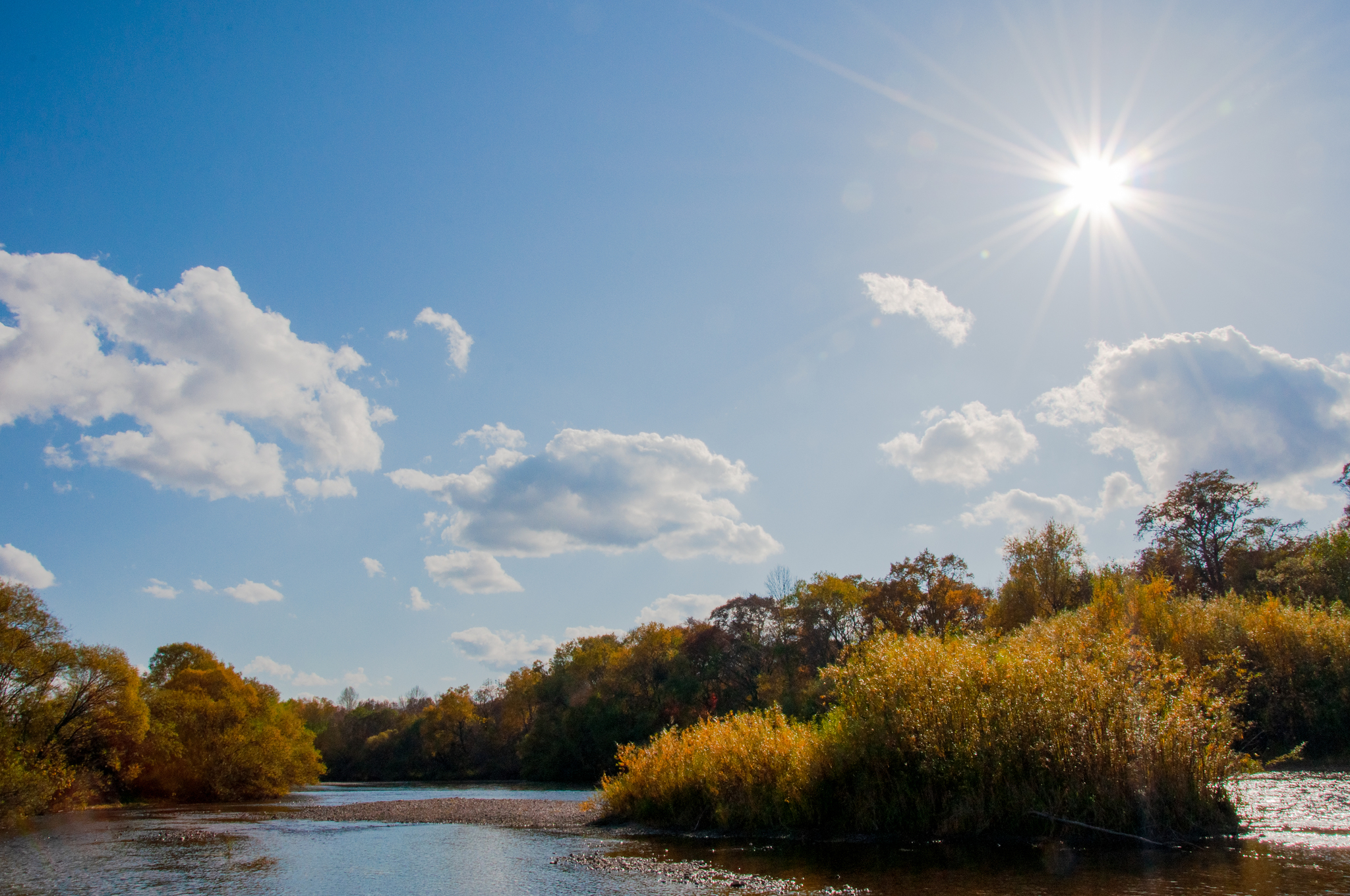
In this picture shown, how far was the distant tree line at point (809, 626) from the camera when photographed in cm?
5341

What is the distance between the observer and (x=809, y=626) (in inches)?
2847

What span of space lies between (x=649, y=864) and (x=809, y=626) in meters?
57.2

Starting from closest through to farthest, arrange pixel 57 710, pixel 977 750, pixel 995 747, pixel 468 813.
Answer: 1. pixel 995 747
2. pixel 977 750
3. pixel 468 813
4. pixel 57 710

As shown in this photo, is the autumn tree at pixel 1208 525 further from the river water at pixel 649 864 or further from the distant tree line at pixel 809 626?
the river water at pixel 649 864

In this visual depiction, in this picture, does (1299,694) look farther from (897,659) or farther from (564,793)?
(564,793)

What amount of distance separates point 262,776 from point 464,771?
59134 millimetres

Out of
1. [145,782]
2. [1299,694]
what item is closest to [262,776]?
[145,782]

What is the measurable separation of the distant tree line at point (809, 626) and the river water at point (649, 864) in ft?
83.2

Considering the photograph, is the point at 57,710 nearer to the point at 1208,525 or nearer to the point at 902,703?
the point at 902,703

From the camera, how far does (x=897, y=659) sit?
2030 cm

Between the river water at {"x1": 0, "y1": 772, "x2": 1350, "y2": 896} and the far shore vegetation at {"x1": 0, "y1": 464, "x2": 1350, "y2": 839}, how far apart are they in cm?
181

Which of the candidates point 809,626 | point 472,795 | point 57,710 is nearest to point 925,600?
point 809,626

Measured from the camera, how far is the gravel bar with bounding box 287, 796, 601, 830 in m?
31.2

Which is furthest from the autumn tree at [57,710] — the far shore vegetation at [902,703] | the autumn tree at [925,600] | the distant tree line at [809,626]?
the autumn tree at [925,600]
